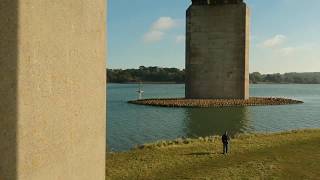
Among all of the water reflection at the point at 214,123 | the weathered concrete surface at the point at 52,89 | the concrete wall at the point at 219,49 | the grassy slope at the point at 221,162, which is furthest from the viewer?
the concrete wall at the point at 219,49

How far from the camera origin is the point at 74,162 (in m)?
3.71

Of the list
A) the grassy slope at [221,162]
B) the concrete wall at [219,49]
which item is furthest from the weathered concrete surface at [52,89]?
the concrete wall at [219,49]

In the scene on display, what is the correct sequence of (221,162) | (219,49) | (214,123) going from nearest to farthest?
(221,162) < (214,123) < (219,49)

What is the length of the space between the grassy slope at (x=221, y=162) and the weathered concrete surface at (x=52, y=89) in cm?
971

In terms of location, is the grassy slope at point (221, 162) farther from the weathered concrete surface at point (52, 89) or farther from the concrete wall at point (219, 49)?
the concrete wall at point (219, 49)

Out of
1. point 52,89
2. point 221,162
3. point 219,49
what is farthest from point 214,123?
point 52,89

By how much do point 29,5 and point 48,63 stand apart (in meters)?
0.47

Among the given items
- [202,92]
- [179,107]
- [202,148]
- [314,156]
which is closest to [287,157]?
[314,156]

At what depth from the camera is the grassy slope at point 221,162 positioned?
1362 cm

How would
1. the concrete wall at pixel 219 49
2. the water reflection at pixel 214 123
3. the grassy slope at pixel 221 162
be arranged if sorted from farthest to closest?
the concrete wall at pixel 219 49, the water reflection at pixel 214 123, the grassy slope at pixel 221 162

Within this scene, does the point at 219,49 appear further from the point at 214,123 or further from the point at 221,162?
the point at 221,162

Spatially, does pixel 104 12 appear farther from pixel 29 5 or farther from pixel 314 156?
pixel 314 156

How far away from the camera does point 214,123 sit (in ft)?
124

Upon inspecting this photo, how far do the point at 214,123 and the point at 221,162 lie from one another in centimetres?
2240
